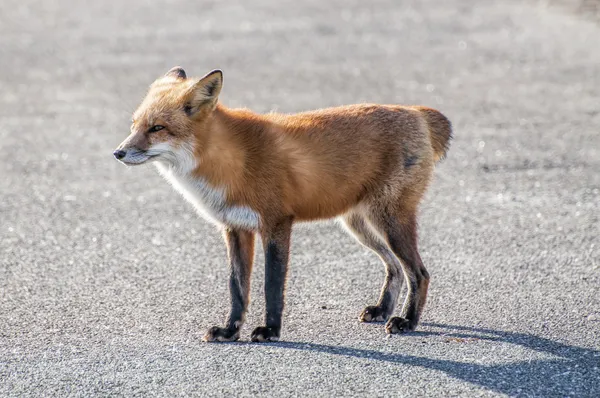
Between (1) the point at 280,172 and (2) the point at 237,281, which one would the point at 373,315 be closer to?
(2) the point at 237,281

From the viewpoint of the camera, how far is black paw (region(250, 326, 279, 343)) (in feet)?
19.2

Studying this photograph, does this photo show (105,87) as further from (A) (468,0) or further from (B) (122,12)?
Answer: (A) (468,0)

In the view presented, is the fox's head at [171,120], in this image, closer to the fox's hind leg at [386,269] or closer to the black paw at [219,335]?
the black paw at [219,335]

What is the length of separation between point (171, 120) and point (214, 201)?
571mm

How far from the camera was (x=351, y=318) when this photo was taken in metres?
6.40

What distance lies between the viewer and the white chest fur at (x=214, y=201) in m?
5.96

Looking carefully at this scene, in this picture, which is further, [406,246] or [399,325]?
[406,246]

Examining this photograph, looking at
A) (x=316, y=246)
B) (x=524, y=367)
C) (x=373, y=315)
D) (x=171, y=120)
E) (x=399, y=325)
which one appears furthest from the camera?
(x=316, y=246)

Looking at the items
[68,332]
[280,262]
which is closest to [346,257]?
[280,262]

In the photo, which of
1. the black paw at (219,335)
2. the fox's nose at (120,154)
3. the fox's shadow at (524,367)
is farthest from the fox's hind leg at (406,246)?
the fox's nose at (120,154)

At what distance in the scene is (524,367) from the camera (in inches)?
210

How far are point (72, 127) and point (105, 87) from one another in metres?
2.85

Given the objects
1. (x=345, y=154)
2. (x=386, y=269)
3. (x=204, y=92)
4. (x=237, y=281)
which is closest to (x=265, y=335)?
(x=237, y=281)

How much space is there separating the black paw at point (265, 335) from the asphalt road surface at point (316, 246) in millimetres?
120
